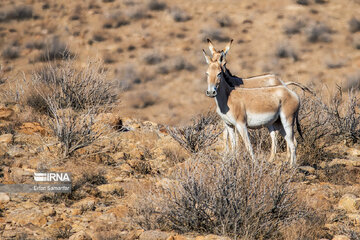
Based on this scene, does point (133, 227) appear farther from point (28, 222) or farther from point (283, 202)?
point (283, 202)

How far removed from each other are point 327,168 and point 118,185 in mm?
4205

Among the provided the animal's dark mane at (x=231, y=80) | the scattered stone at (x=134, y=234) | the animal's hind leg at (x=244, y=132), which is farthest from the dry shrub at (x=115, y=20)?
the scattered stone at (x=134, y=234)

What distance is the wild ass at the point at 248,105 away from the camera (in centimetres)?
873

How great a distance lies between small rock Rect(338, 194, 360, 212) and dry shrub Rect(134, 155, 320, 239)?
1078 mm

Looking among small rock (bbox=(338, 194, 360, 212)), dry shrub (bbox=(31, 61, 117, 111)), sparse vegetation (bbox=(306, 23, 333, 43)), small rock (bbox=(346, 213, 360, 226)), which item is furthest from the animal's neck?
sparse vegetation (bbox=(306, 23, 333, 43))

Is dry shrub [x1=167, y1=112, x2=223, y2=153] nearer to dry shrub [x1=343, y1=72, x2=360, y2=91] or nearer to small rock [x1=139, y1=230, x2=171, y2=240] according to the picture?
small rock [x1=139, y1=230, x2=171, y2=240]

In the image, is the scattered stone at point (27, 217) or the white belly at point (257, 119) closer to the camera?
the scattered stone at point (27, 217)

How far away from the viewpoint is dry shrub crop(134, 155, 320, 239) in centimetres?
632

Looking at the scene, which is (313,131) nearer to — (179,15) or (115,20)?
(179,15)

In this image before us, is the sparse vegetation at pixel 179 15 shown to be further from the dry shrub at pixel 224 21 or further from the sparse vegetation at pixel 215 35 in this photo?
the sparse vegetation at pixel 215 35

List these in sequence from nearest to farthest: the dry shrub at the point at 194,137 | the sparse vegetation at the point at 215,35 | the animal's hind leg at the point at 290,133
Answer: the animal's hind leg at the point at 290,133 → the dry shrub at the point at 194,137 → the sparse vegetation at the point at 215,35

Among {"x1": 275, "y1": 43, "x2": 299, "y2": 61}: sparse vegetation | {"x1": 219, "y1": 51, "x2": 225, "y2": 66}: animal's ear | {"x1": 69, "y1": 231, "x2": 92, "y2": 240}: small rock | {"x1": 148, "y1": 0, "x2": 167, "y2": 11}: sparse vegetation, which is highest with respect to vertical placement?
{"x1": 219, "y1": 51, "x2": 225, "y2": 66}: animal's ear

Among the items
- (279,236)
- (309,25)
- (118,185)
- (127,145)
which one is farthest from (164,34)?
(279,236)

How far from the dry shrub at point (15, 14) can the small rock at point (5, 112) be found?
22172mm
